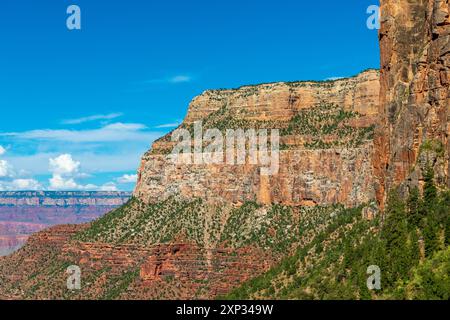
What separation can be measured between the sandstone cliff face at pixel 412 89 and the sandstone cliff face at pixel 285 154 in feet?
185

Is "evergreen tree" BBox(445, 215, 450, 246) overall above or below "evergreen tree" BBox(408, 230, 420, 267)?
above

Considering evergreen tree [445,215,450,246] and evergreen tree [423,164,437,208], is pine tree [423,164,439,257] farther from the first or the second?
evergreen tree [445,215,450,246]

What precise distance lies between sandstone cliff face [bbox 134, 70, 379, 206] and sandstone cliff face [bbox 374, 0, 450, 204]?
5625 centimetres

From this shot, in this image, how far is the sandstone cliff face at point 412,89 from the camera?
7669 centimetres

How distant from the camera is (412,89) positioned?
268 feet

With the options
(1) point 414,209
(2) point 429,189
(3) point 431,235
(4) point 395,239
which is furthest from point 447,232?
(4) point 395,239

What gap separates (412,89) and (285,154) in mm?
82968

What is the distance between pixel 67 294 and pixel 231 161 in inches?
1694

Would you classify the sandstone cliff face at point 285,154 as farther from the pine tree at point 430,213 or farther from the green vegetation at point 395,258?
the pine tree at point 430,213

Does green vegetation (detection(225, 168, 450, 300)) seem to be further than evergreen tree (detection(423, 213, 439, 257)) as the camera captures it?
No

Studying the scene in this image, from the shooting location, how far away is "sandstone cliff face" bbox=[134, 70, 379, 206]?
157500 mm

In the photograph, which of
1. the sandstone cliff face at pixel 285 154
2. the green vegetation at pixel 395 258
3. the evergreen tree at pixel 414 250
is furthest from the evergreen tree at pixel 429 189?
the sandstone cliff face at pixel 285 154

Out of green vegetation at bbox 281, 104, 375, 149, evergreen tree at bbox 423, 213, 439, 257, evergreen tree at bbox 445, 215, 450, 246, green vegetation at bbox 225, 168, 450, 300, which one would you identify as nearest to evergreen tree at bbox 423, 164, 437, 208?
green vegetation at bbox 225, 168, 450, 300
